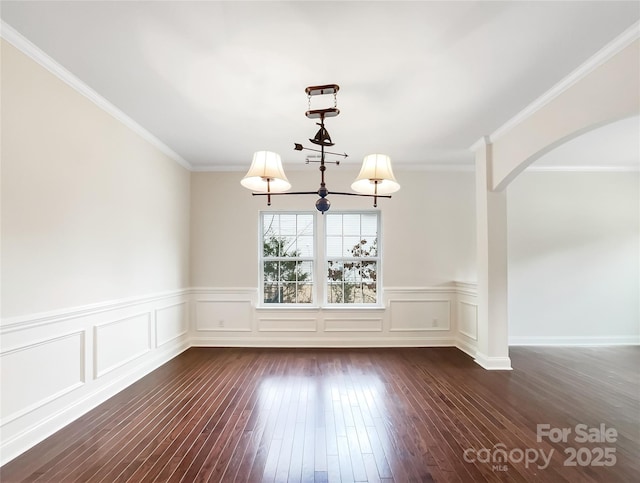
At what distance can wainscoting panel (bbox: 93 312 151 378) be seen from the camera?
301 centimetres

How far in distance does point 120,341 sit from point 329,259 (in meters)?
2.96

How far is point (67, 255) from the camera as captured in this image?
8.61 feet

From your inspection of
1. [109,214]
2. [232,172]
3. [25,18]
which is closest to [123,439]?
[109,214]

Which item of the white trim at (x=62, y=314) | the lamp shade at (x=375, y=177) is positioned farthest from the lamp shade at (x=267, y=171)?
the white trim at (x=62, y=314)

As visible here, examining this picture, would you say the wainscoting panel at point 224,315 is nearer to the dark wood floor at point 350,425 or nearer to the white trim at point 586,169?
the dark wood floor at point 350,425

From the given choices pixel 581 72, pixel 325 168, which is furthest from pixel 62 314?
pixel 581 72

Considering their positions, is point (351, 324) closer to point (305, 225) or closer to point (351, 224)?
point (351, 224)

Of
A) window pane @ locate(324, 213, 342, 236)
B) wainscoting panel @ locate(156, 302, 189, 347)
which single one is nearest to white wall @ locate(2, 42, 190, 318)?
wainscoting panel @ locate(156, 302, 189, 347)

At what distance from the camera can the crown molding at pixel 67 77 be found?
212 cm

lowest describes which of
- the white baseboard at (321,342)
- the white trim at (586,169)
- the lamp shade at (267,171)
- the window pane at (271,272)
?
the white baseboard at (321,342)

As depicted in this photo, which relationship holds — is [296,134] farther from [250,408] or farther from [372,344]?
[372,344]

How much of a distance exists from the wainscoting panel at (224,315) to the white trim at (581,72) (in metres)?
4.26

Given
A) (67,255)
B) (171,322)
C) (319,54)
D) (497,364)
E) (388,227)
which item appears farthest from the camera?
(388,227)

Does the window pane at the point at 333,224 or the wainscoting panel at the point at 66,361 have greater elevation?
the window pane at the point at 333,224
